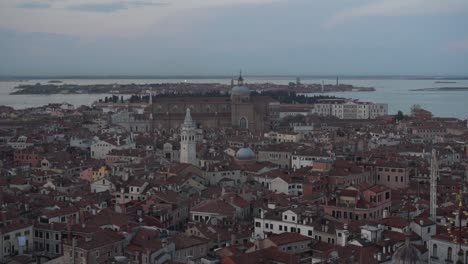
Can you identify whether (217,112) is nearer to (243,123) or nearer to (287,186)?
(243,123)

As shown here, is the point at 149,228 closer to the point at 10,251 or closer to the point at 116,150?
the point at 10,251

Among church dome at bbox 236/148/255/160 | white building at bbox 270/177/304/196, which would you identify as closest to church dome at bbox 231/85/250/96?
church dome at bbox 236/148/255/160

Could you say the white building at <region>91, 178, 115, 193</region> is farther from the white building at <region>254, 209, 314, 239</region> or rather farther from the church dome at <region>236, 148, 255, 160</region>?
the church dome at <region>236, 148, 255, 160</region>

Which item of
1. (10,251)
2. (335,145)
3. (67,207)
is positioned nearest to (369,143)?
(335,145)

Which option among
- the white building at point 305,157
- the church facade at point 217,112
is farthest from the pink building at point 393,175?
the church facade at point 217,112

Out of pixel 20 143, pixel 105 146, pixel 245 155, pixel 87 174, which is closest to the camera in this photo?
pixel 87 174

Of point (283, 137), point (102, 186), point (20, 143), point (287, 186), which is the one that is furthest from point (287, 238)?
point (283, 137)

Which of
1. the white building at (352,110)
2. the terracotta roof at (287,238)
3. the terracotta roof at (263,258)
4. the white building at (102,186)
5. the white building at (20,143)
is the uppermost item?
the terracotta roof at (263,258)

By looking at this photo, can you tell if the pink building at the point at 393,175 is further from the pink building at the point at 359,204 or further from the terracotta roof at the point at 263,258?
the terracotta roof at the point at 263,258
